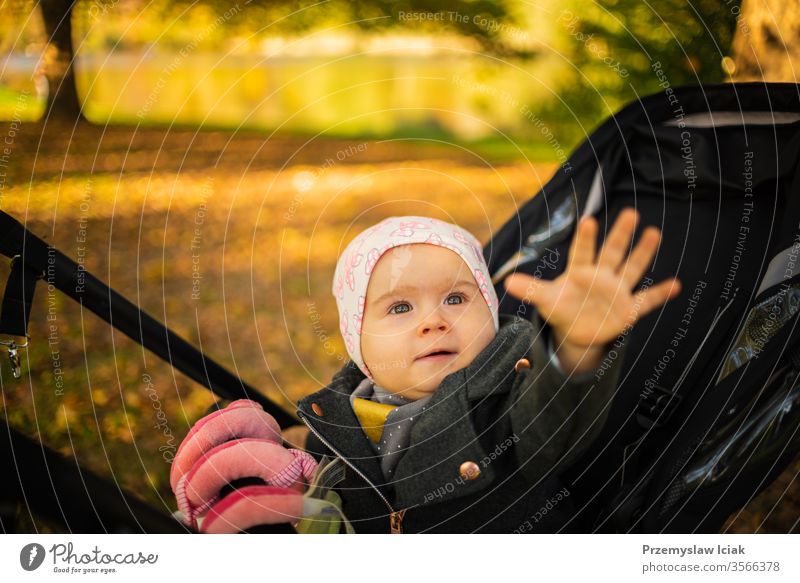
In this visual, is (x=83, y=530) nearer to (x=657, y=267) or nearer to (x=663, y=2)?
(x=657, y=267)

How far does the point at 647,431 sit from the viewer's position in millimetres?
953

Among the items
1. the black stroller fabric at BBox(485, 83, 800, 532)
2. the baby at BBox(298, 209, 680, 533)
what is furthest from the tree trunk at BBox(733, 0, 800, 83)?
the baby at BBox(298, 209, 680, 533)

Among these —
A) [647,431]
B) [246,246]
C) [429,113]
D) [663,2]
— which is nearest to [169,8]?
[429,113]

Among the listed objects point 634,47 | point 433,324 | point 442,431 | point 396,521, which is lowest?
point 396,521

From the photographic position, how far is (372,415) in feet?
2.86

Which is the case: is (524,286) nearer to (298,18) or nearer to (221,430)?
(221,430)

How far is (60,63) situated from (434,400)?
83 cm

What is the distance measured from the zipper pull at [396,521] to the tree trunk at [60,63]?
0.82 meters

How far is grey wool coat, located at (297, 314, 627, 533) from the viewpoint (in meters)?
0.76

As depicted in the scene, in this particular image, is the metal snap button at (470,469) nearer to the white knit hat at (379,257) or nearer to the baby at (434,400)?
the baby at (434,400)

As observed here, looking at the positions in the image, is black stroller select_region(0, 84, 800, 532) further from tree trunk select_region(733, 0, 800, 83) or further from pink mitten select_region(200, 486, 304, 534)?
tree trunk select_region(733, 0, 800, 83)

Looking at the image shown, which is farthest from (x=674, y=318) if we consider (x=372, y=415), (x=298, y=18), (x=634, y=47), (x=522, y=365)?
(x=634, y=47)

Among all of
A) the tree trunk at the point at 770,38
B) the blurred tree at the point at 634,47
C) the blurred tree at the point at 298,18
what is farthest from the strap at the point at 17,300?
the tree trunk at the point at 770,38
